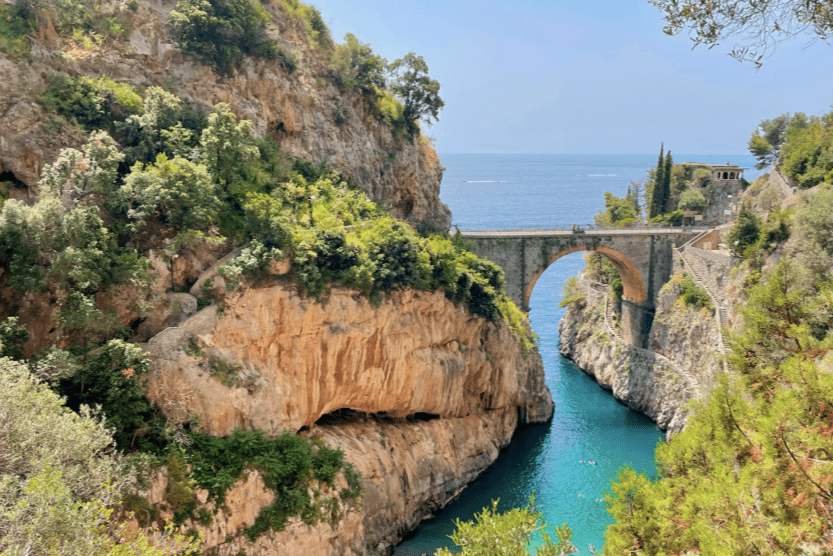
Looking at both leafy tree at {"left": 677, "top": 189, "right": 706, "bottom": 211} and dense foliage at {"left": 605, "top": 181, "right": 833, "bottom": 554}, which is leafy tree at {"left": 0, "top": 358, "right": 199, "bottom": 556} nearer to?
dense foliage at {"left": 605, "top": 181, "right": 833, "bottom": 554}

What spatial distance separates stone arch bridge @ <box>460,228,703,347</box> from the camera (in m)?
41.8

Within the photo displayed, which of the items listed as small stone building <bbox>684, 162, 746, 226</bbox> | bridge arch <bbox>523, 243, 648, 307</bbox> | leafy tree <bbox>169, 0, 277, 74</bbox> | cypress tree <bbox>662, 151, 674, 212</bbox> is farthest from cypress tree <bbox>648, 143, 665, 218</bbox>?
leafy tree <bbox>169, 0, 277, 74</bbox>

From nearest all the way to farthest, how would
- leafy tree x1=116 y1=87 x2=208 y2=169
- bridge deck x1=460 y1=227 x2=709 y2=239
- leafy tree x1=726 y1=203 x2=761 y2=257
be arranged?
leafy tree x1=116 y1=87 x2=208 y2=169 < leafy tree x1=726 y1=203 x2=761 y2=257 < bridge deck x1=460 y1=227 x2=709 y2=239

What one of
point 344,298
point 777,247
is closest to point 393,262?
point 344,298

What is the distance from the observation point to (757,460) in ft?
37.4

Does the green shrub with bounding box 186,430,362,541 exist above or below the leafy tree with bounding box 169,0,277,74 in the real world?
below

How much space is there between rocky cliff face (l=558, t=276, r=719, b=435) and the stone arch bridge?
73.8 inches

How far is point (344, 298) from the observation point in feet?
77.9

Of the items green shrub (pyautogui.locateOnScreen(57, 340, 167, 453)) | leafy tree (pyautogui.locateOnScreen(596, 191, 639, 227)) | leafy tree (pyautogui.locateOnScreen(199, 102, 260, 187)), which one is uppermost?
leafy tree (pyautogui.locateOnScreen(199, 102, 260, 187))

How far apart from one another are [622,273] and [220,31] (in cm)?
3431

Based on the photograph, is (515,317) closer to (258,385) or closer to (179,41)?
(258,385)

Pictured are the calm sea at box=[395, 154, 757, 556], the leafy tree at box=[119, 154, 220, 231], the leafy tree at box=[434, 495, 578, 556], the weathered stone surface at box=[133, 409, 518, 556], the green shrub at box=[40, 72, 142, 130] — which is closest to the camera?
the leafy tree at box=[434, 495, 578, 556]

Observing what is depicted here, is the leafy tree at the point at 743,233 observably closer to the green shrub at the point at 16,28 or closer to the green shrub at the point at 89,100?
the green shrub at the point at 89,100

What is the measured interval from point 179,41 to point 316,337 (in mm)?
15694
